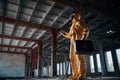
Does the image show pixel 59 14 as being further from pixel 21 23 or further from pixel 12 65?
pixel 12 65

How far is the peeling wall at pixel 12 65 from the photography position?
19688 mm

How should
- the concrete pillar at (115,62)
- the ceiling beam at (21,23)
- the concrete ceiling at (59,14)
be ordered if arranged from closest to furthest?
the concrete ceiling at (59,14) → the ceiling beam at (21,23) → the concrete pillar at (115,62)

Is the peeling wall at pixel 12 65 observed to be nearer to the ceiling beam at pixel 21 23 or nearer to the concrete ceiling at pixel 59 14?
the concrete ceiling at pixel 59 14

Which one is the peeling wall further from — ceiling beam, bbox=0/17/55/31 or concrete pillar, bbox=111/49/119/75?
concrete pillar, bbox=111/49/119/75

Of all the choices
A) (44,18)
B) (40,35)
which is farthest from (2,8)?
(40,35)

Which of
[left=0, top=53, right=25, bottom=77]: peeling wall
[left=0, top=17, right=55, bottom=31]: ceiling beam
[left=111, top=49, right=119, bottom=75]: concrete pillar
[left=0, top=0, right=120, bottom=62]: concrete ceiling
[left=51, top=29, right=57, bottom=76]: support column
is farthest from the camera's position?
[left=0, top=53, right=25, bottom=77]: peeling wall

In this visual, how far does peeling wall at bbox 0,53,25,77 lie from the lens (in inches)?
775

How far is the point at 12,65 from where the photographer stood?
802 inches


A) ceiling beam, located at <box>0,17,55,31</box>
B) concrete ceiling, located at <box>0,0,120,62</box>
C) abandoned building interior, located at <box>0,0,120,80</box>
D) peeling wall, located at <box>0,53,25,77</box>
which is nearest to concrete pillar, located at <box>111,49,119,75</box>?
abandoned building interior, located at <box>0,0,120,80</box>

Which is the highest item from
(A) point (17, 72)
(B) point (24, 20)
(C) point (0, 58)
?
(B) point (24, 20)

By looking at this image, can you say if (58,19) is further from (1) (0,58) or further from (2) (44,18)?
(1) (0,58)

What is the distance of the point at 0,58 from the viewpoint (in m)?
19.7

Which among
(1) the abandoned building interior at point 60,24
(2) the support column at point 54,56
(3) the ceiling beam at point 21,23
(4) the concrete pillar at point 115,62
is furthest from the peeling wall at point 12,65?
(4) the concrete pillar at point 115,62

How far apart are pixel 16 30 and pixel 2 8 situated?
386 cm
